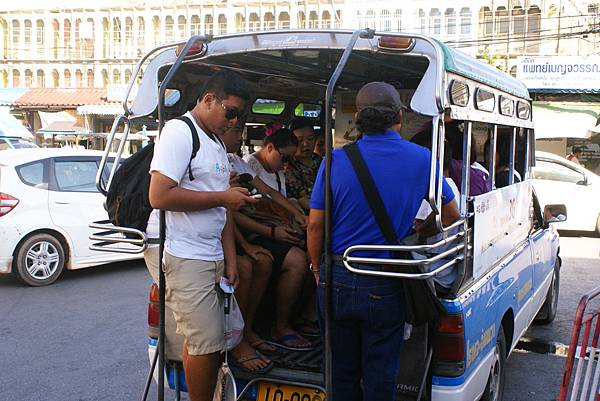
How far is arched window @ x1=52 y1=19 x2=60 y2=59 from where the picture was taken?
1714 inches

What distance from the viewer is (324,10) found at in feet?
131

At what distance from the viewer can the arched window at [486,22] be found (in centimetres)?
3675

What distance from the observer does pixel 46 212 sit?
27.4ft

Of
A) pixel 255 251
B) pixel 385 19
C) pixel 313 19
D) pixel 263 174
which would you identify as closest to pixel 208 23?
pixel 313 19

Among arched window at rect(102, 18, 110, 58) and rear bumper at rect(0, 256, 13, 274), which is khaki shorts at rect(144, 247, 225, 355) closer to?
rear bumper at rect(0, 256, 13, 274)

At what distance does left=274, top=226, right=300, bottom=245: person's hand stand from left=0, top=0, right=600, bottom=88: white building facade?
3404 cm

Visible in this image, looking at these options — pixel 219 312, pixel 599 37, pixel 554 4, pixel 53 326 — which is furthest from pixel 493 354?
pixel 554 4

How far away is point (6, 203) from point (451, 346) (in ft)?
21.5

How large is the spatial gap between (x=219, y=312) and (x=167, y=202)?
68 cm

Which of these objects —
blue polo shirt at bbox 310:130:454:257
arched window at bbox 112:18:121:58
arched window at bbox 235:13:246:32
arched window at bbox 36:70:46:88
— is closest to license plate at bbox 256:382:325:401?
blue polo shirt at bbox 310:130:454:257

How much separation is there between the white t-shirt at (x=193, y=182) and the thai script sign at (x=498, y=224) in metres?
1.43

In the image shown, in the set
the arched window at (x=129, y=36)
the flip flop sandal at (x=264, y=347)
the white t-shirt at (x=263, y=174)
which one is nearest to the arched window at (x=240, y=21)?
the arched window at (x=129, y=36)

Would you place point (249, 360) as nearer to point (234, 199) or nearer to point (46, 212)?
point (234, 199)

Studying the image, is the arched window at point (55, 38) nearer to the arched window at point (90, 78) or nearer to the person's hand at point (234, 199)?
the arched window at point (90, 78)
